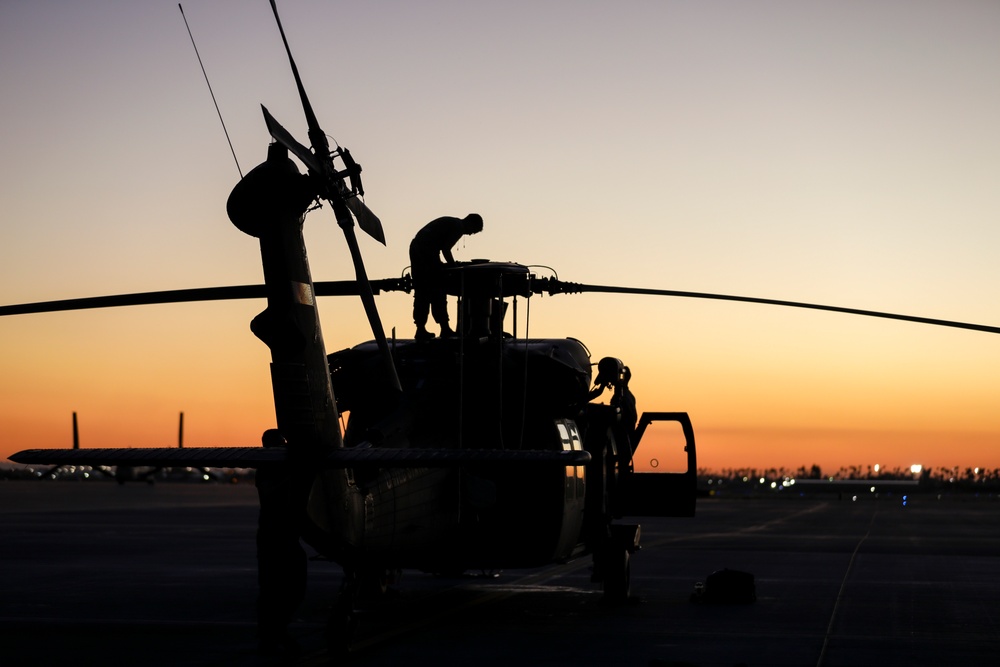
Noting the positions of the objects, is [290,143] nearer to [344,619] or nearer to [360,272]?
[360,272]

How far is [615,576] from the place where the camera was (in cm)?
1838

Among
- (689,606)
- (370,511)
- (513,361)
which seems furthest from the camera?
(689,606)

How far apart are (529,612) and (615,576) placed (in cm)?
156

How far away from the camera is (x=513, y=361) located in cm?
1702

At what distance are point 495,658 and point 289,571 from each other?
2.65 m

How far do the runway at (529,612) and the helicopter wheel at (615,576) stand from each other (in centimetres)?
31

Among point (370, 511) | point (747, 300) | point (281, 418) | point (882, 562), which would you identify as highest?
point (747, 300)

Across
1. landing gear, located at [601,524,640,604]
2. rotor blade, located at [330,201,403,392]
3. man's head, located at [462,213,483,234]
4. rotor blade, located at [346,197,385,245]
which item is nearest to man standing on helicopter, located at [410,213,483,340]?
man's head, located at [462,213,483,234]

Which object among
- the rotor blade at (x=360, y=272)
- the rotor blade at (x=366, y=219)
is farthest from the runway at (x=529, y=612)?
the rotor blade at (x=366, y=219)

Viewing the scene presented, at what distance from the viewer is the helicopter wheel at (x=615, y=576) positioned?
60.2 ft

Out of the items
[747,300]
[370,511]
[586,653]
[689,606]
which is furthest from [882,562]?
[370,511]

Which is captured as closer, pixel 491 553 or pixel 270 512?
pixel 270 512

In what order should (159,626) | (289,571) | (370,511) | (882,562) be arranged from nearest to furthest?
1. (289,571)
2. (370,511)
3. (159,626)
4. (882,562)

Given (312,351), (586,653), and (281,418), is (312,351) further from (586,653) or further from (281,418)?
(586,653)
